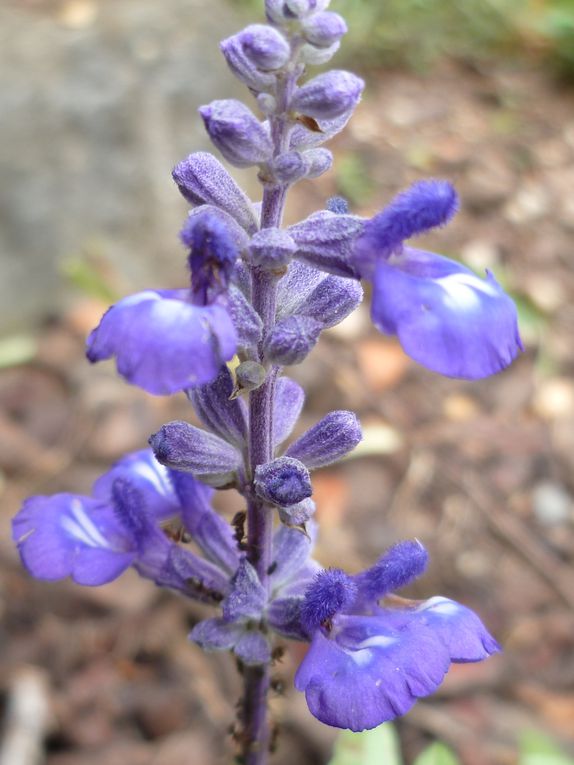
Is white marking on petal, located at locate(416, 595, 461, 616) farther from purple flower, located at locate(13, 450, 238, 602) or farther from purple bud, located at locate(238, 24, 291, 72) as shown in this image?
purple bud, located at locate(238, 24, 291, 72)

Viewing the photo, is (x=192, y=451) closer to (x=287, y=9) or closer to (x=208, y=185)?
(x=208, y=185)

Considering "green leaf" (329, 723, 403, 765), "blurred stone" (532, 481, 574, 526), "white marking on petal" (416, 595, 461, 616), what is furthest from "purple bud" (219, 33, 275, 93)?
"blurred stone" (532, 481, 574, 526)

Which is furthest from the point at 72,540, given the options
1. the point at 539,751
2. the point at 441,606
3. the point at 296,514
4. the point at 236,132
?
the point at 539,751

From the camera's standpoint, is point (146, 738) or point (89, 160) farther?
point (89, 160)

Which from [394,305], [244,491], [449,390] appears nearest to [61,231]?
[449,390]

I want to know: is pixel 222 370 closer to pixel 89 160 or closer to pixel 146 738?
pixel 146 738

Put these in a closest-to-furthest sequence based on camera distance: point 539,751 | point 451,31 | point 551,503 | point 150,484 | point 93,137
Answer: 1. point 150,484
2. point 539,751
3. point 551,503
4. point 93,137
5. point 451,31
